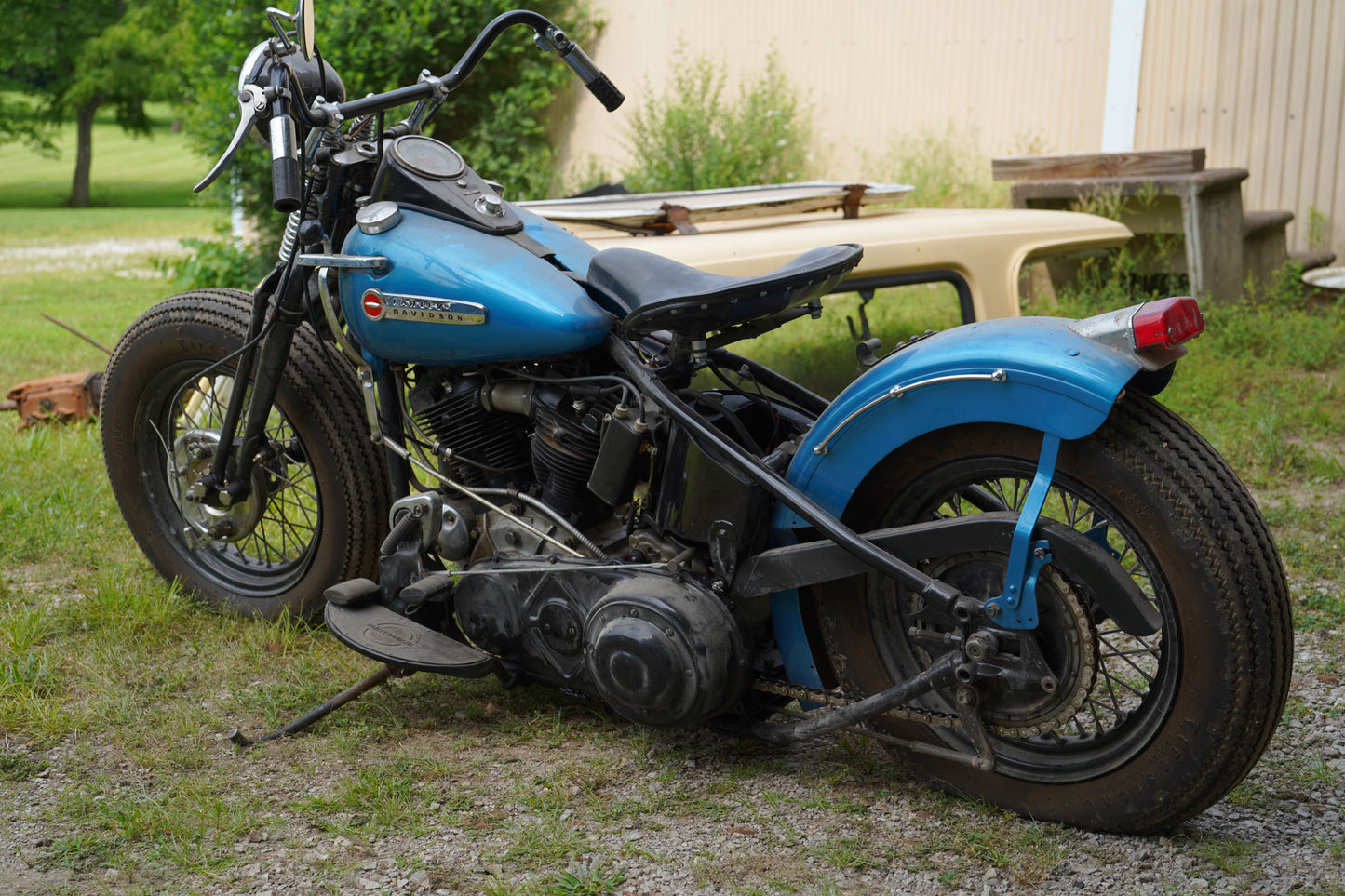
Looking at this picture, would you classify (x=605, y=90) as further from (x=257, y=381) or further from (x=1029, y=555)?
(x=1029, y=555)

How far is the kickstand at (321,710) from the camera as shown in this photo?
2627 mm

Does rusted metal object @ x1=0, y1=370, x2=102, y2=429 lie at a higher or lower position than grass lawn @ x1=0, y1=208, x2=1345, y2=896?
higher

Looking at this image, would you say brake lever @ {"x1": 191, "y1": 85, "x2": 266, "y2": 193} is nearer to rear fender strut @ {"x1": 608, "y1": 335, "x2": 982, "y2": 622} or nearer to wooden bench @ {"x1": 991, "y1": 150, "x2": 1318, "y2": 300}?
rear fender strut @ {"x1": 608, "y1": 335, "x2": 982, "y2": 622}

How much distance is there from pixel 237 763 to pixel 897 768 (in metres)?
1.38

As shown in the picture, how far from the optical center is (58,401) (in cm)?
520

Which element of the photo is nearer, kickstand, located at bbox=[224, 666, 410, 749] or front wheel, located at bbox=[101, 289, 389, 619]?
kickstand, located at bbox=[224, 666, 410, 749]

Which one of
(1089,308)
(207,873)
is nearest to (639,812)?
(207,873)

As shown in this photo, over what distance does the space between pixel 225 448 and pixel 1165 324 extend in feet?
7.44

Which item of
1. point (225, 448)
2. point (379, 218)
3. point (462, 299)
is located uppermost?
point (379, 218)

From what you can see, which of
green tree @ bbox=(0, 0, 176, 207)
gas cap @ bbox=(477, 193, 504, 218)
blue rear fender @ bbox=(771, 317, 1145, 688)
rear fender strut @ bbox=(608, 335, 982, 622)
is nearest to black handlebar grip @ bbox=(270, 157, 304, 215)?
gas cap @ bbox=(477, 193, 504, 218)

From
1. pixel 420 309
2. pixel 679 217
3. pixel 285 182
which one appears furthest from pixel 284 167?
pixel 679 217

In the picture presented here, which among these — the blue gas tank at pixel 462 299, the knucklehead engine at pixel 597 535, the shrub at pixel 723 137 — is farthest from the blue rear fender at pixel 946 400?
the shrub at pixel 723 137

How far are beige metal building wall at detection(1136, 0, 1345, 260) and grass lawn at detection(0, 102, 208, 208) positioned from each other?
17036 mm

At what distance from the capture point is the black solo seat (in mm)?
2240
